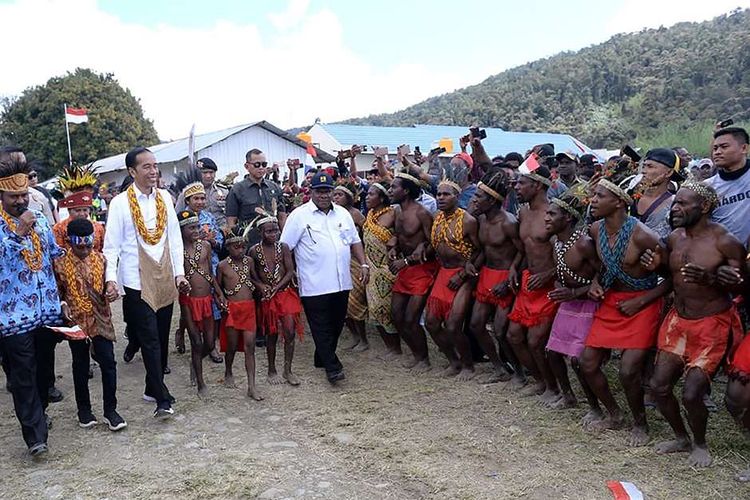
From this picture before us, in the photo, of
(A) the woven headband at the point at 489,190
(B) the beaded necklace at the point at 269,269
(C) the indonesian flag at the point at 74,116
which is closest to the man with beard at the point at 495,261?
(A) the woven headband at the point at 489,190

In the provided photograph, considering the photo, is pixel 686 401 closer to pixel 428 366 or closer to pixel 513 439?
pixel 513 439

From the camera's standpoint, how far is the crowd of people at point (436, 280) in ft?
13.1

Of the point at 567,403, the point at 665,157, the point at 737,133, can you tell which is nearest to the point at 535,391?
the point at 567,403

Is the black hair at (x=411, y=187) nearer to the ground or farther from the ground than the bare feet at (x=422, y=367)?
farther from the ground

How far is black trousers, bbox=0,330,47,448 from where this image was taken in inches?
171

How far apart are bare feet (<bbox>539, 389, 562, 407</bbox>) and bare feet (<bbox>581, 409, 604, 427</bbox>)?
414 mm

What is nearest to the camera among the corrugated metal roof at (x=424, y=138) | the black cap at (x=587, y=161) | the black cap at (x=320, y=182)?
the black cap at (x=320, y=182)

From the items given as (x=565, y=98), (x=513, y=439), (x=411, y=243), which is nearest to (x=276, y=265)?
(x=411, y=243)

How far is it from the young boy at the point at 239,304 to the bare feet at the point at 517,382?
2.28m

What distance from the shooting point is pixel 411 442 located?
14.9ft

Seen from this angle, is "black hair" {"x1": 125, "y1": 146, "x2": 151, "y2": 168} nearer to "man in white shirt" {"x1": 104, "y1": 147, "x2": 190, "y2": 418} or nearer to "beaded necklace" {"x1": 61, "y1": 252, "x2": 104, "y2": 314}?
"man in white shirt" {"x1": 104, "y1": 147, "x2": 190, "y2": 418}

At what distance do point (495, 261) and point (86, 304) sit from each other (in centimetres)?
338

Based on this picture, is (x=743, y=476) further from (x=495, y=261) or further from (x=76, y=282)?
(x=76, y=282)

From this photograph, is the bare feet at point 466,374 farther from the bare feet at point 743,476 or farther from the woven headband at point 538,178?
the bare feet at point 743,476
